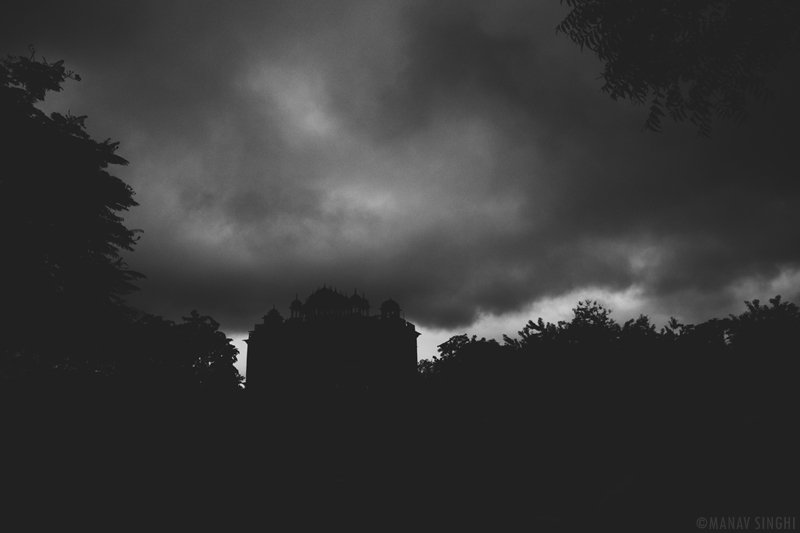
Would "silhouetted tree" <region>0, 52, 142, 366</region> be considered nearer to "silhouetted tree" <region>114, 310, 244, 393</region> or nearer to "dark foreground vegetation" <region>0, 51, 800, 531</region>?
"silhouetted tree" <region>114, 310, 244, 393</region>

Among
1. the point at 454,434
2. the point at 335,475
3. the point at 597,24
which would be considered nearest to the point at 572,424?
the point at 454,434

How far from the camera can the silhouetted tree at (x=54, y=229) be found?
799 inches

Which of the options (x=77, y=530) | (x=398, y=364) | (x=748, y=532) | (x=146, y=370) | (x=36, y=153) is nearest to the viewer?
(x=748, y=532)

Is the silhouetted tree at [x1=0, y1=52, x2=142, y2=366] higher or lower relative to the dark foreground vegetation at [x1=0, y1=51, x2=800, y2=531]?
higher

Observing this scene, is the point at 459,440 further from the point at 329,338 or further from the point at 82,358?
the point at 329,338

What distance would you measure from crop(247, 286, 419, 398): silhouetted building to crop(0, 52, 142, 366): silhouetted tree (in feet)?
74.9

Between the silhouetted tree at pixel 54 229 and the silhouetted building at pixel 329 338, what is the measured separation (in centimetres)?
2284

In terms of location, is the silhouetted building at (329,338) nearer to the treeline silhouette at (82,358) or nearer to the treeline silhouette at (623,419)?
the treeline silhouette at (82,358)

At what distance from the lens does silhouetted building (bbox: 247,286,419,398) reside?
4703 centimetres

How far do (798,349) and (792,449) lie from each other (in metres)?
1.42

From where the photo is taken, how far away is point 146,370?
8.26 metres

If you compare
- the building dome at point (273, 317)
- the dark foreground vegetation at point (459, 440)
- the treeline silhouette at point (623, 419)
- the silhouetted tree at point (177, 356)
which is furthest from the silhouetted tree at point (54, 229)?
the building dome at point (273, 317)

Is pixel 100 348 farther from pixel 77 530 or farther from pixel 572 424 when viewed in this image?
pixel 572 424

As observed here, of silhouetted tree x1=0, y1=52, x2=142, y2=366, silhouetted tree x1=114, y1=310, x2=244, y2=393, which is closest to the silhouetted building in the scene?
silhouetted tree x1=114, y1=310, x2=244, y2=393
